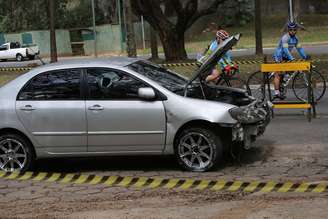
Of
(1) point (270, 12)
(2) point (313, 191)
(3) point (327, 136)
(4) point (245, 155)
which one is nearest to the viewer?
(2) point (313, 191)

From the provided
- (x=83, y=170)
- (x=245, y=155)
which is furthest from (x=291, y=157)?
(x=83, y=170)

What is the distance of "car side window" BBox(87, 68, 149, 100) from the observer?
8.09 m

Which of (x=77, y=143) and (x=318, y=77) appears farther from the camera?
(x=318, y=77)

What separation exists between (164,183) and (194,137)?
78cm

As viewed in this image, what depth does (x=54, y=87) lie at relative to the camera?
8297mm

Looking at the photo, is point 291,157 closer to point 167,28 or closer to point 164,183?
point 164,183

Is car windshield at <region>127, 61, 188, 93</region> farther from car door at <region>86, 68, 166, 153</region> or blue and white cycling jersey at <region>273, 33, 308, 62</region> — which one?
blue and white cycling jersey at <region>273, 33, 308, 62</region>

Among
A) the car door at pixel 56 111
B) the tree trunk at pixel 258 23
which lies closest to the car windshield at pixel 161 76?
the car door at pixel 56 111

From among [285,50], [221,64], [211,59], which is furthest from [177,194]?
[221,64]

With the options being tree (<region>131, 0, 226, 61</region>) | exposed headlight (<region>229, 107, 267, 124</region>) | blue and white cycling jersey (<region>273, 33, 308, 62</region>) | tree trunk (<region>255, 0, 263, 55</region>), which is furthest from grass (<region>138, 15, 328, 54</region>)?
exposed headlight (<region>229, 107, 267, 124</region>)

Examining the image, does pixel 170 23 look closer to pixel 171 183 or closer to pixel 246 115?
pixel 246 115

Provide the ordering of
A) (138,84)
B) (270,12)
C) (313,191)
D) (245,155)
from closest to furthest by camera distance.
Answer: (313,191)
(138,84)
(245,155)
(270,12)

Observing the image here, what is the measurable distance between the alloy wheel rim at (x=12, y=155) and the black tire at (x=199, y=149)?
2051 millimetres

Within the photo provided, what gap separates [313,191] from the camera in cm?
672
